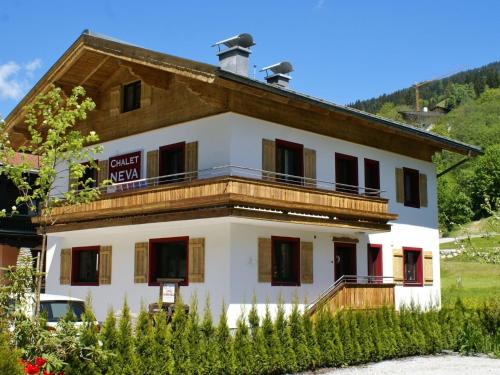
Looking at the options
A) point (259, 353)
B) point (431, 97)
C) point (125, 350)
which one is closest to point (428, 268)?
point (259, 353)

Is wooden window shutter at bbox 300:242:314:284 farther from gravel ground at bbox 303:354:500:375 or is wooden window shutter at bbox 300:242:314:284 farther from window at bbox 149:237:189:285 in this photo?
gravel ground at bbox 303:354:500:375

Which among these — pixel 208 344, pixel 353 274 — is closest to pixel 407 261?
pixel 353 274

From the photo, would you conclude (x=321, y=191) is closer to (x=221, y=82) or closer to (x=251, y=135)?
(x=251, y=135)

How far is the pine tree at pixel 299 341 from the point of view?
13.5 metres

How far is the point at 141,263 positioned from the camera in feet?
68.1

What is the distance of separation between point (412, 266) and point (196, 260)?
32.2 ft

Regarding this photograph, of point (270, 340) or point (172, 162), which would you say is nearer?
point (270, 340)

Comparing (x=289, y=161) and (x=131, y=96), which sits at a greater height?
(x=131, y=96)

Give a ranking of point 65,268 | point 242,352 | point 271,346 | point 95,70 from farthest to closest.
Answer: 1. point 65,268
2. point 95,70
3. point 271,346
4. point 242,352

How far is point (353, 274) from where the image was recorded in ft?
72.6

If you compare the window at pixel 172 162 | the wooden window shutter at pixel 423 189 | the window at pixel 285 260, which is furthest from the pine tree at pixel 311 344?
the wooden window shutter at pixel 423 189

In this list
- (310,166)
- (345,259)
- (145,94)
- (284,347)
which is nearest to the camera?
(284,347)

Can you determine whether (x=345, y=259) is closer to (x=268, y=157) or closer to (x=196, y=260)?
(x=268, y=157)

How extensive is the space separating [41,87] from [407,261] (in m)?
14.6
